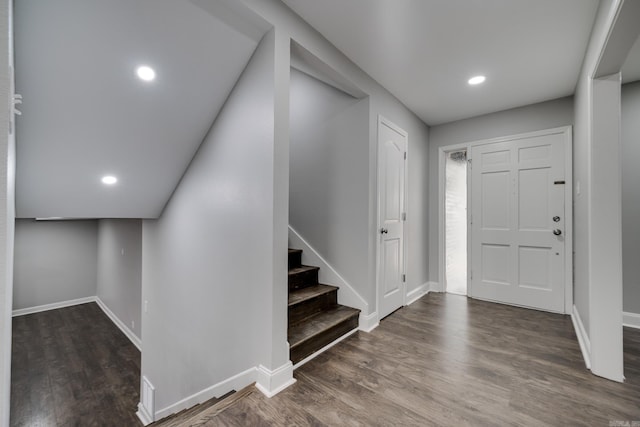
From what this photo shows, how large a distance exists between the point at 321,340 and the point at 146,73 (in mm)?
2327

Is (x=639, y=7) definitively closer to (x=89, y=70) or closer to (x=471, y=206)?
(x=471, y=206)

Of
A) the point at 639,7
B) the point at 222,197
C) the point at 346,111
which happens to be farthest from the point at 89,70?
the point at 639,7

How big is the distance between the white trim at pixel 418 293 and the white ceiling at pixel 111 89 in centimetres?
300

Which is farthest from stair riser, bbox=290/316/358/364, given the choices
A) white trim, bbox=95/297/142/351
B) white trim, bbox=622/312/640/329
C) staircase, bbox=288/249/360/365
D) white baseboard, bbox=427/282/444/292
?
white trim, bbox=95/297/142/351

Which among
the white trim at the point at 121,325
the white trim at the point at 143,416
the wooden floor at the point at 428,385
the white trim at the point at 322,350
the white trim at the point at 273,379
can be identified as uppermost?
the white trim at the point at 273,379

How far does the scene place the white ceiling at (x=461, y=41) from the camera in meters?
1.83

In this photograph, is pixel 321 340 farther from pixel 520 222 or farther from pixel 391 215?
pixel 520 222

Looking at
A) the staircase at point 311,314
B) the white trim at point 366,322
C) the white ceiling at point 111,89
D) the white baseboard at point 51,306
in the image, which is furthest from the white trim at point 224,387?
the white baseboard at point 51,306

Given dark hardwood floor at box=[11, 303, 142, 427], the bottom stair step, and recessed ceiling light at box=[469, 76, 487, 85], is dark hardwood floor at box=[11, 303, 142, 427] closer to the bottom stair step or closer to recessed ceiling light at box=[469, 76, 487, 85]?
the bottom stair step

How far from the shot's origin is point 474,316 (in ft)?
9.95

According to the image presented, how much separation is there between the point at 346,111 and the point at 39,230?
7.15 meters

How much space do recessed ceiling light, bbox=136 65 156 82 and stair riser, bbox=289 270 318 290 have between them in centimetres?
193

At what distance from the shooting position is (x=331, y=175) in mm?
2922

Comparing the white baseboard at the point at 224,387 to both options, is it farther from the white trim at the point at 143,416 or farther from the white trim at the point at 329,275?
the white trim at the point at 329,275
